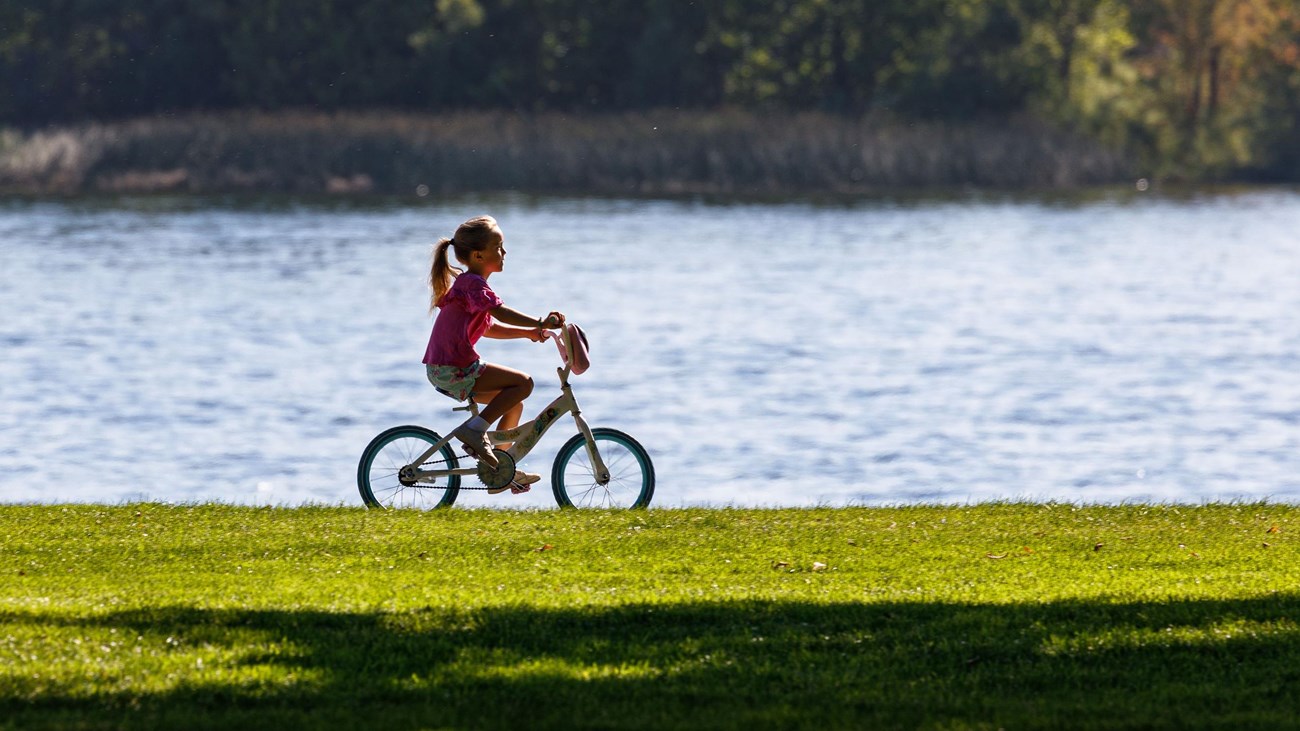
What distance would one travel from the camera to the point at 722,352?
94.0 ft

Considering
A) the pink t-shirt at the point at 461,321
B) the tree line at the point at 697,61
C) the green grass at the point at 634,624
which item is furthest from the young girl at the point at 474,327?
the tree line at the point at 697,61

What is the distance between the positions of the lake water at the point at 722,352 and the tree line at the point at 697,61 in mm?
17985

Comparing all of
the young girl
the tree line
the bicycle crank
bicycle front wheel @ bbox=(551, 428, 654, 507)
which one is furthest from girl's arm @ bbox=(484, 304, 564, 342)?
the tree line

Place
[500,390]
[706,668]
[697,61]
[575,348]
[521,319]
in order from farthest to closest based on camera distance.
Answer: [697,61] < [500,390] < [575,348] < [521,319] < [706,668]

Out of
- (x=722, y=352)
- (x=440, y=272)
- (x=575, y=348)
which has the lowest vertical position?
(x=722, y=352)

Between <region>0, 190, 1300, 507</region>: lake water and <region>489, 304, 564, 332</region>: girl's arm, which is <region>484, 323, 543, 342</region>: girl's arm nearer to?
<region>489, 304, 564, 332</region>: girl's arm

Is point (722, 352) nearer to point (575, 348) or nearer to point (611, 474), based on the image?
point (611, 474)

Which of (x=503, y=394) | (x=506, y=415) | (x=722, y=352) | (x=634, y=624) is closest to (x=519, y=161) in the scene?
(x=722, y=352)

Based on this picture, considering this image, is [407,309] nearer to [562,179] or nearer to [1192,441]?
[1192,441]

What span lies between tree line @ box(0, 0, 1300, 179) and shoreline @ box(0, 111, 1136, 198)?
25.3 ft

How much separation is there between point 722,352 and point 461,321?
18.1 meters

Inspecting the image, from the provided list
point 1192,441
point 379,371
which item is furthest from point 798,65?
point 1192,441

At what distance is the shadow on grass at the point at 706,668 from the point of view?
6973mm

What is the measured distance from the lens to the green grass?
7.08m
